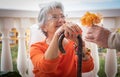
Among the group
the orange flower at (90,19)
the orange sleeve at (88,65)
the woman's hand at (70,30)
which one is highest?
the orange flower at (90,19)

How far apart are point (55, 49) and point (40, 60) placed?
92 mm

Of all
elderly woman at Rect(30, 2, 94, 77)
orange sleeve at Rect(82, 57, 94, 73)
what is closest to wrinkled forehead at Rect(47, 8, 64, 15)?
elderly woman at Rect(30, 2, 94, 77)

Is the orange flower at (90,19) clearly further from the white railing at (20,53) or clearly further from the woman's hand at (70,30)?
the white railing at (20,53)

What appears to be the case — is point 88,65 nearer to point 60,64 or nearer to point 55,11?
point 60,64

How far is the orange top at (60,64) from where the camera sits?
102 centimetres

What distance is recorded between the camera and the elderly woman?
0.99 meters

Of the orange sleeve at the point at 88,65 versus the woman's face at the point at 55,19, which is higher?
the woman's face at the point at 55,19

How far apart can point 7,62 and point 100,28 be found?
19.5 inches

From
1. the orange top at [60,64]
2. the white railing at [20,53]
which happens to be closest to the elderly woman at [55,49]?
the orange top at [60,64]

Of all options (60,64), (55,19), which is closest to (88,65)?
(60,64)

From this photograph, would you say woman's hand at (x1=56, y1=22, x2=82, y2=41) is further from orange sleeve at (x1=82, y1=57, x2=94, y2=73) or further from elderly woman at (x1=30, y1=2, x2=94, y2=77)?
orange sleeve at (x1=82, y1=57, x2=94, y2=73)

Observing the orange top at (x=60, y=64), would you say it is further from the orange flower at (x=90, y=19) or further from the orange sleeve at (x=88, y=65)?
the orange flower at (x=90, y=19)

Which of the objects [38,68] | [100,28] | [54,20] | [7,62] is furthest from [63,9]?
[7,62]

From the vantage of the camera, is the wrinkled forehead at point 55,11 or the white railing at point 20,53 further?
the white railing at point 20,53
